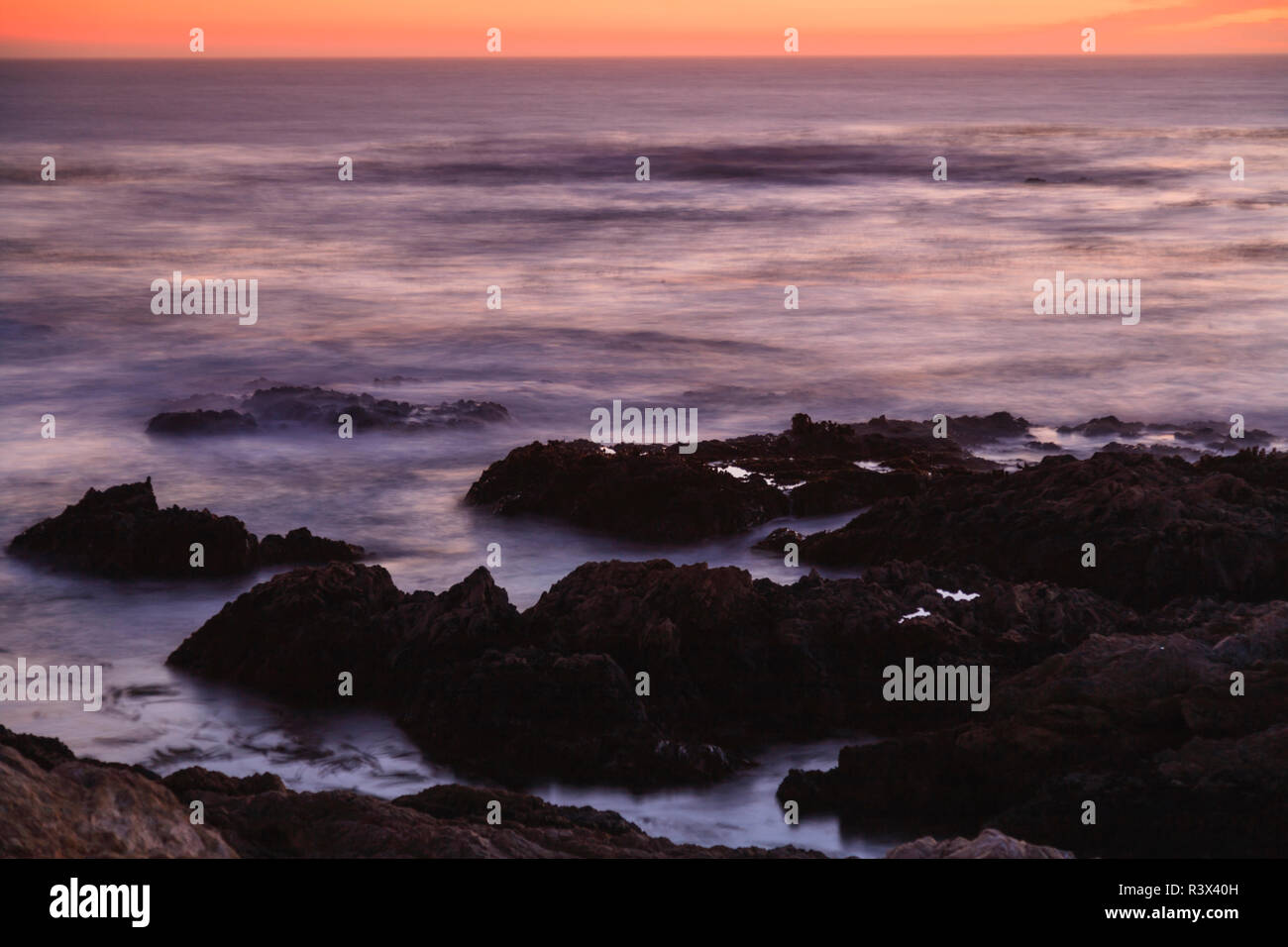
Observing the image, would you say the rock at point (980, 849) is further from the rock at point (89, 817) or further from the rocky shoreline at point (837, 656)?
the rock at point (89, 817)

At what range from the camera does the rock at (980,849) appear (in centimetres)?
695

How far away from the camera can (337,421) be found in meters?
22.1

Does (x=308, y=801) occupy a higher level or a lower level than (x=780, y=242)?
lower

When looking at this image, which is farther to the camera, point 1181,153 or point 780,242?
point 1181,153

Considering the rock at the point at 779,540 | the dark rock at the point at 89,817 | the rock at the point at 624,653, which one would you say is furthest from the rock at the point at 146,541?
the dark rock at the point at 89,817

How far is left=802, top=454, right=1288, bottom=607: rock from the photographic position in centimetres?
1311

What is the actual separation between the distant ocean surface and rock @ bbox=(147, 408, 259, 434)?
462 mm

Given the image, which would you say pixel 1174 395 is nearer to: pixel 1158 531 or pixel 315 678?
pixel 1158 531

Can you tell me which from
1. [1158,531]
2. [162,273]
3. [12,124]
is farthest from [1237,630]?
[12,124]

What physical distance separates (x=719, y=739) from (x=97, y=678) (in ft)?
17.5

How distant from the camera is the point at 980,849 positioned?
7012mm
